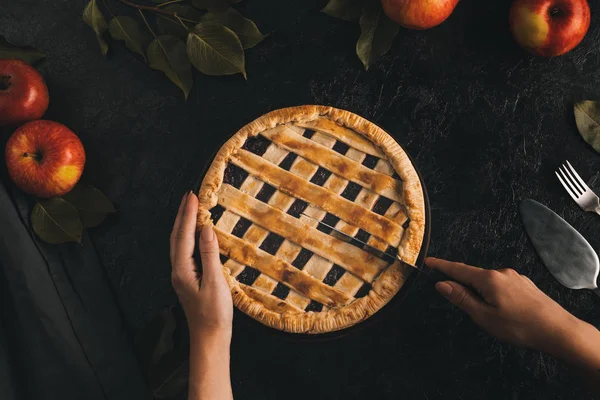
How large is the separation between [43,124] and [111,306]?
0.46 meters

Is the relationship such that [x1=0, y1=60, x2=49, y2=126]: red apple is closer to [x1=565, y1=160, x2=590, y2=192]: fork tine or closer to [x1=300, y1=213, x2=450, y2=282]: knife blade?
[x1=300, y1=213, x2=450, y2=282]: knife blade

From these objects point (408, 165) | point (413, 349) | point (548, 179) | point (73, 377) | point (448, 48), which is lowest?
point (73, 377)

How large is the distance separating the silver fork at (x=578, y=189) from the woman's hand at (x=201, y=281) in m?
0.84

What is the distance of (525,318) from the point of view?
106cm

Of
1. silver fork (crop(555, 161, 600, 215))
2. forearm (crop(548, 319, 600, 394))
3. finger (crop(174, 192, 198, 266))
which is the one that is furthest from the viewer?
Result: silver fork (crop(555, 161, 600, 215))

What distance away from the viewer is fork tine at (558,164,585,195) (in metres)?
1.25

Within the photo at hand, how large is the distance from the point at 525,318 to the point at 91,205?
103 centimetres

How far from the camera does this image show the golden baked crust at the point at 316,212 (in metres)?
1.15

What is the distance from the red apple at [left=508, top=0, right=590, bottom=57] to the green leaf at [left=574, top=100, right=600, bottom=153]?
15 centimetres

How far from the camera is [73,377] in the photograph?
3.83 ft

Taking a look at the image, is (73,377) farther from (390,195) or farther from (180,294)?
(390,195)

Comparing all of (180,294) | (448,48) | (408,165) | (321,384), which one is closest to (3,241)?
(180,294)

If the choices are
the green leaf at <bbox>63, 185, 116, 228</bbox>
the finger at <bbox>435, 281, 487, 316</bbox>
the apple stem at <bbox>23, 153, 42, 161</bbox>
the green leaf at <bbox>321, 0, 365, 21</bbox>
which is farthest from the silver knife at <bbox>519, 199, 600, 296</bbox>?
the apple stem at <bbox>23, 153, 42, 161</bbox>

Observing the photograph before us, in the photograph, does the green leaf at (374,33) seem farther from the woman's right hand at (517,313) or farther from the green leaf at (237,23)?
the woman's right hand at (517,313)
